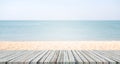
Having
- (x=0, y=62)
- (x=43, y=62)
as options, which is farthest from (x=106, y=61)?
(x=0, y=62)

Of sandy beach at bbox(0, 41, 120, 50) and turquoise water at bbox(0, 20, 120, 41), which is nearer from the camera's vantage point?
sandy beach at bbox(0, 41, 120, 50)

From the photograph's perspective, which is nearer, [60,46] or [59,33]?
[60,46]

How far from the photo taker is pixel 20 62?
120 inches

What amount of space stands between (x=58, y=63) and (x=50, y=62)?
0.11m

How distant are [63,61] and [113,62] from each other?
2.23 feet

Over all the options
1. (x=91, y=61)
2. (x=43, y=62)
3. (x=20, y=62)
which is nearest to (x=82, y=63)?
(x=91, y=61)

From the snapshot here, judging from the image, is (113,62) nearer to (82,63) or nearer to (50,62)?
(82,63)

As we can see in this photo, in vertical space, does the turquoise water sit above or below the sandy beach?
below

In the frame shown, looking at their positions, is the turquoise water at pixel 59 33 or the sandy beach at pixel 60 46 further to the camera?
the turquoise water at pixel 59 33

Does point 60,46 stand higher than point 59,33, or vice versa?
point 60,46

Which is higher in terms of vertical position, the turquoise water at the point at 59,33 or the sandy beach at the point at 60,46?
the sandy beach at the point at 60,46

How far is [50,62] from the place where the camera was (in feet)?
10.1

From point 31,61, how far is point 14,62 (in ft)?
0.75

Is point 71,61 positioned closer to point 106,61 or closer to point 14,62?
point 106,61
